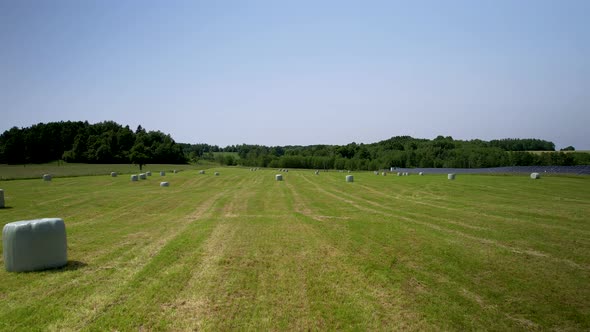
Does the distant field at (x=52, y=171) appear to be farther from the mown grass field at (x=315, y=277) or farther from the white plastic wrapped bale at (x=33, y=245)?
the mown grass field at (x=315, y=277)

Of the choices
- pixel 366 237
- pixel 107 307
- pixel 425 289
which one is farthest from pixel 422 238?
pixel 107 307

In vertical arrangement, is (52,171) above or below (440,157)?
below

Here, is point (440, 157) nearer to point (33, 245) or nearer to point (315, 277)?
point (315, 277)

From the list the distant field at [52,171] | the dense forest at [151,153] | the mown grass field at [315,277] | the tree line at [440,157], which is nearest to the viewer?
the mown grass field at [315,277]

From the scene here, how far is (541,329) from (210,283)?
6203 millimetres

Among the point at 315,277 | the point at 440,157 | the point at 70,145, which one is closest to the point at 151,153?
Result: the point at 70,145

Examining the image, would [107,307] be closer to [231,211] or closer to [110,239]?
[110,239]

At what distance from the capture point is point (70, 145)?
413 ft

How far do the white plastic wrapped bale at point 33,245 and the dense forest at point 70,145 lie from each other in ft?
310

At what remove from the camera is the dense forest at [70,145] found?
108 meters

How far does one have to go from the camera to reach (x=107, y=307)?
6684mm

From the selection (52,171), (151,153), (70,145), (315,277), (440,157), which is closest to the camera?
(315,277)

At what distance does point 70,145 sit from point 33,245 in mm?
136962

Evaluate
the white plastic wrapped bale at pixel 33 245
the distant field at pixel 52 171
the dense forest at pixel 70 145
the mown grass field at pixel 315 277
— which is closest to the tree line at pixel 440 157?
the dense forest at pixel 70 145
